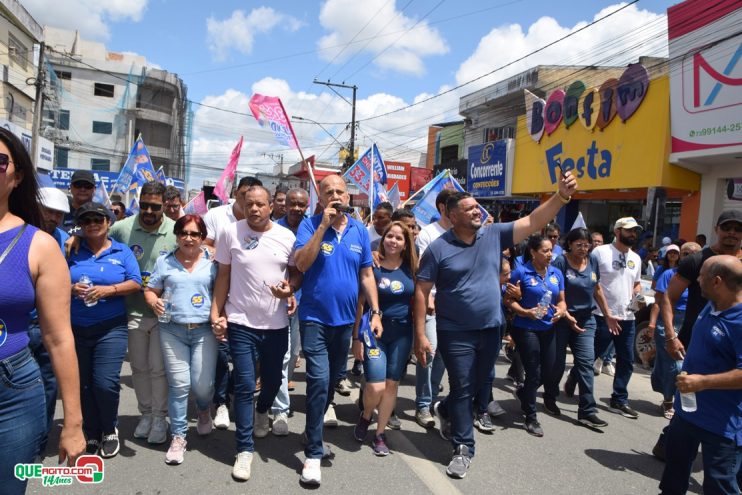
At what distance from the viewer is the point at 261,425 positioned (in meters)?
4.11

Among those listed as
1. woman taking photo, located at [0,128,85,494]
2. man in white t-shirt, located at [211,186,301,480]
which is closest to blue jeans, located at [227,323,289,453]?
man in white t-shirt, located at [211,186,301,480]

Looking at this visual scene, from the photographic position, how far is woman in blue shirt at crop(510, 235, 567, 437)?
456 centimetres

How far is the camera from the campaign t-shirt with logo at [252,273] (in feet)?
11.7

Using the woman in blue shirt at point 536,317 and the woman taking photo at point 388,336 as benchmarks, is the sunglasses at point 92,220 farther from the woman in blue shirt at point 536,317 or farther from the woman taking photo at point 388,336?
the woman in blue shirt at point 536,317

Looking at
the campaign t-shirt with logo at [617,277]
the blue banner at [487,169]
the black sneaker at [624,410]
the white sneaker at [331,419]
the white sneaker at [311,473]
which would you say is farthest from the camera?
the blue banner at [487,169]

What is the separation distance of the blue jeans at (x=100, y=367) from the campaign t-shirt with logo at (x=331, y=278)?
4.31 ft

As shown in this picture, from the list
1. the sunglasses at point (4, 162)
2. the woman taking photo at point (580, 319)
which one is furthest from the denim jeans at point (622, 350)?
the sunglasses at point (4, 162)

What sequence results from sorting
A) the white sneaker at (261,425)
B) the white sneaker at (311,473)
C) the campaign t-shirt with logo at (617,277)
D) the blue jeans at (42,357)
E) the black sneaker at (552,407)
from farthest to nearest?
the campaign t-shirt with logo at (617,277) < the black sneaker at (552,407) < the white sneaker at (261,425) < the white sneaker at (311,473) < the blue jeans at (42,357)

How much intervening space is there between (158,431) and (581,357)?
12.2 ft

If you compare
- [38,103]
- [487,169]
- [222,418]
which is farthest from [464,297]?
[38,103]

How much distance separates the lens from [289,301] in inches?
148

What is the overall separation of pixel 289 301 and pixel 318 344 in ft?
1.38

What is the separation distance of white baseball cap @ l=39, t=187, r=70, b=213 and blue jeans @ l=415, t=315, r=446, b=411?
2975 mm

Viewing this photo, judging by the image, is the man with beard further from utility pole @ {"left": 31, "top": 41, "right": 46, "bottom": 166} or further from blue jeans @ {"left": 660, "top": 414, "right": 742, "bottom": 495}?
utility pole @ {"left": 31, "top": 41, "right": 46, "bottom": 166}
